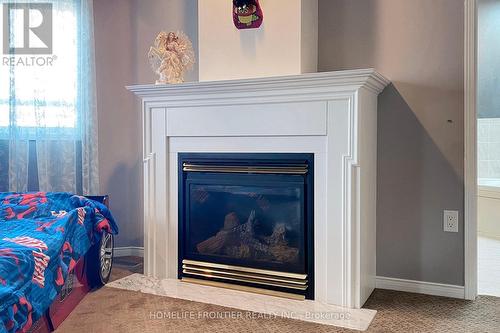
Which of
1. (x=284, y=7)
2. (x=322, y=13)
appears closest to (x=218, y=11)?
(x=284, y=7)

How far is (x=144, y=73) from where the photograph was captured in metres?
3.76

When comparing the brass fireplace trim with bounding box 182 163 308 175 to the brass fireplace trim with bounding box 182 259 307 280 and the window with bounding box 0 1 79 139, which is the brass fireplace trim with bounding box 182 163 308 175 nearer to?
the brass fireplace trim with bounding box 182 259 307 280

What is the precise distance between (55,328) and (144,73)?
214 centimetres

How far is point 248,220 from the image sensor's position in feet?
9.74

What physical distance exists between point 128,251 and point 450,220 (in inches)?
97.0

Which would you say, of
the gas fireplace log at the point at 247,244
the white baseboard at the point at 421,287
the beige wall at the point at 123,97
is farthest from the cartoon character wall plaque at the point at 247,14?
the white baseboard at the point at 421,287

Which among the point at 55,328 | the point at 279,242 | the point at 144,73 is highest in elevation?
the point at 144,73

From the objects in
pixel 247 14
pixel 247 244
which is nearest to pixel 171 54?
pixel 247 14

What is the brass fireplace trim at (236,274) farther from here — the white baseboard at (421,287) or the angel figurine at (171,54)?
the angel figurine at (171,54)

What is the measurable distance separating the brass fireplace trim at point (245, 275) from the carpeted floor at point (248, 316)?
0.34 meters

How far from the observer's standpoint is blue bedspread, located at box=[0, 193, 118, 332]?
5.66ft

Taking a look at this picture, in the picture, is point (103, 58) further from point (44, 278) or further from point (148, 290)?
point (44, 278)

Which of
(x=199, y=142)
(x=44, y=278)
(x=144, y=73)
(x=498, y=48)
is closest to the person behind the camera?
(x=44, y=278)

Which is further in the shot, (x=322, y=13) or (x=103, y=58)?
(x=103, y=58)
